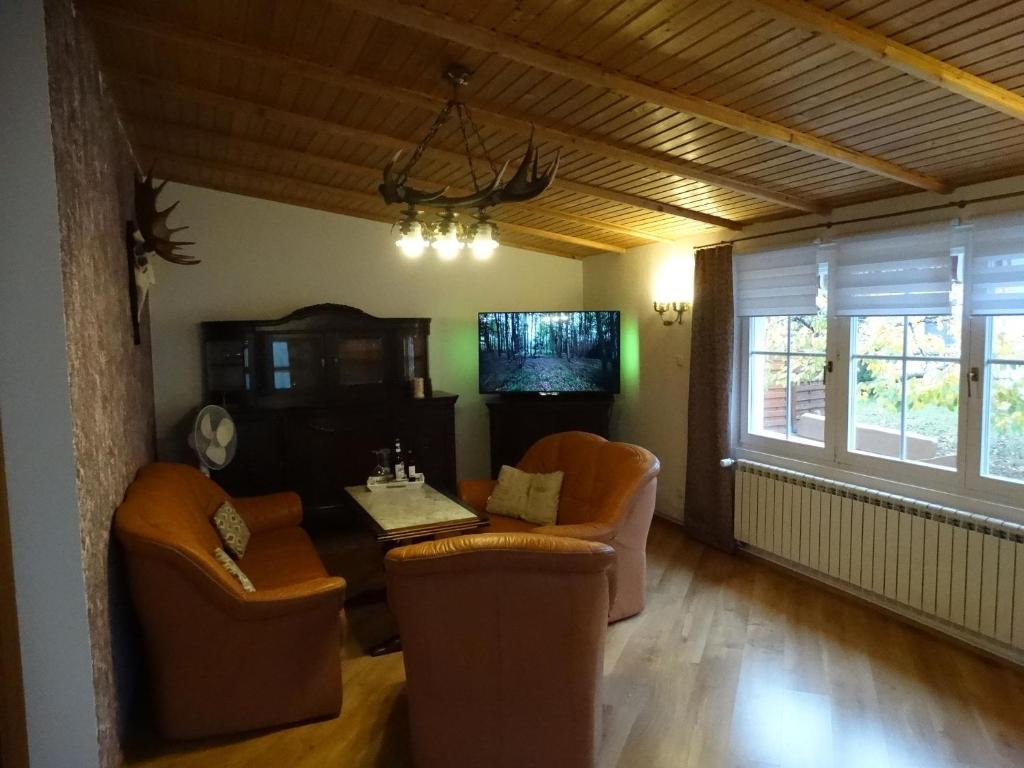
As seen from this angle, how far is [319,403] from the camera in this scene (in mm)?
5098

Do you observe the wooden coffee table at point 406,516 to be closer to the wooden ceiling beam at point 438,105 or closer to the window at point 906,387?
the wooden ceiling beam at point 438,105

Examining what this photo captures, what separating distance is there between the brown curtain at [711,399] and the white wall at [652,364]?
0.32 m

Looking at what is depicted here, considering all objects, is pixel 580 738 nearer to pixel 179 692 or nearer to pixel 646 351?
pixel 179 692

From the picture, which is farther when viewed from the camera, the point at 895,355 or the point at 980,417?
the point at 895,355

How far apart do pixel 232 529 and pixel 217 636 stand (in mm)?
1096

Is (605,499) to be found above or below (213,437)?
below

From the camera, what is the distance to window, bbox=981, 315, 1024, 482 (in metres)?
3.08

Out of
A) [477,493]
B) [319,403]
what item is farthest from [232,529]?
[319,403]

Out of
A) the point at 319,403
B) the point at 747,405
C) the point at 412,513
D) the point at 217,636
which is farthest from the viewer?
the point at 319,403

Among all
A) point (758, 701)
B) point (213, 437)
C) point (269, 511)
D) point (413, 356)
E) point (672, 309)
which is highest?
point (672, 309)

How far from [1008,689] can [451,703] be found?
253 cm

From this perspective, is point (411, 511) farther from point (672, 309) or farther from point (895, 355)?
point (895, 355)

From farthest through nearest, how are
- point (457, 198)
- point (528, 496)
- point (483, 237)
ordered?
point (528, 496) < point (483, 237) < point (457, 198)

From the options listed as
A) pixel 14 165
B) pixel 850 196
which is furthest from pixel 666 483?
pixel 14 165
